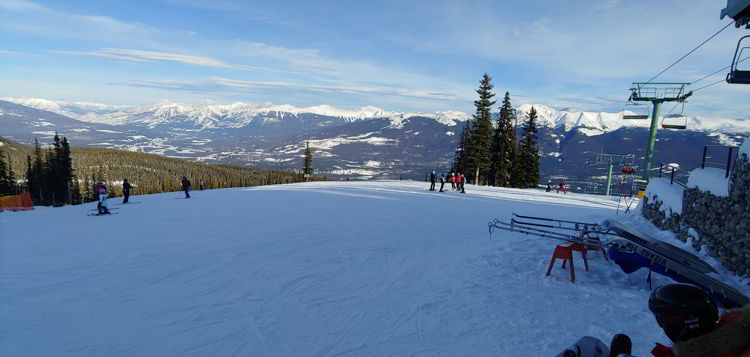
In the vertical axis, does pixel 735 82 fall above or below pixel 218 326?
above

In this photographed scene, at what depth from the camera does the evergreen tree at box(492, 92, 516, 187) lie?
166 ft

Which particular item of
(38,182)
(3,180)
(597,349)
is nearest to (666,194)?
(597,349)

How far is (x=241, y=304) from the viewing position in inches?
282

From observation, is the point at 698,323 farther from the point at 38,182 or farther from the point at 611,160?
the point at 38,182

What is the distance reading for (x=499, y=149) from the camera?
5097 cm

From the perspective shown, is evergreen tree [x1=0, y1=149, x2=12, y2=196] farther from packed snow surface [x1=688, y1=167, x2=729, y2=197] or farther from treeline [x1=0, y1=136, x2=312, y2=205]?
packed snow surface [x1=688, y1=167, x2=729, y2=197]

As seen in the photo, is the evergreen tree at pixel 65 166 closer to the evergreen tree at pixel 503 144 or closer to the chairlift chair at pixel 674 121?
the evergreen tree at pixel 503 144

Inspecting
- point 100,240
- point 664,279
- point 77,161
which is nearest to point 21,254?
point 100,240

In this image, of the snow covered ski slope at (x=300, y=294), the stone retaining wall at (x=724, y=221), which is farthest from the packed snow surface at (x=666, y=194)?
the snow covered ski slope at (x=300, y=294)

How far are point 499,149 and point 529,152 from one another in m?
5.10

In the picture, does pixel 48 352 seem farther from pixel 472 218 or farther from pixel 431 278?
pixel 472 218

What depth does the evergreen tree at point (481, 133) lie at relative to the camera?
48.3m

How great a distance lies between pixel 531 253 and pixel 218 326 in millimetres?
8560

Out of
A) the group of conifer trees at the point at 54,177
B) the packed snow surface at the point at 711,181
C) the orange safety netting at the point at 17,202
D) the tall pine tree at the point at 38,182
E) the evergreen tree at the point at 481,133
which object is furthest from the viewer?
the tall pine tree at the point at 38,182
